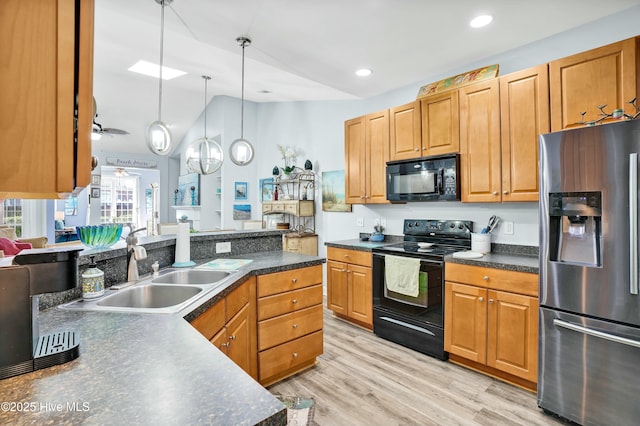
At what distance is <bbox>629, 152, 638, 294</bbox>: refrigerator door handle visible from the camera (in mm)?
1653

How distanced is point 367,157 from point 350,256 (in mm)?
1131

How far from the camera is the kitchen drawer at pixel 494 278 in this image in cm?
219

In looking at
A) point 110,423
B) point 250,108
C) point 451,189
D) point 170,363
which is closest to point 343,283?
point 451,189

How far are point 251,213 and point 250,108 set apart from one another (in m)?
2.01

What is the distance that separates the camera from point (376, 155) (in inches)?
140

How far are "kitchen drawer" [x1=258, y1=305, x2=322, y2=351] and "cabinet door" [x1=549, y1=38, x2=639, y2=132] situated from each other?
2235mm

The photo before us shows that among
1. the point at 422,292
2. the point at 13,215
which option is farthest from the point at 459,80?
the point at 13,215

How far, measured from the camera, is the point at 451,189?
2.90 metres

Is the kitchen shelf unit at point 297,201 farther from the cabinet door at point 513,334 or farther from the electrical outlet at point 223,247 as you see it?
the cabinet door at point 513,334

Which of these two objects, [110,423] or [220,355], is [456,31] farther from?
[110,423]

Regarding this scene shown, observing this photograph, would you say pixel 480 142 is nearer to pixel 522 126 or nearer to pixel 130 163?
pixel 522 126

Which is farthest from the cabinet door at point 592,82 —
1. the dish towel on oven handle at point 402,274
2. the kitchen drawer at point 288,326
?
→ the kitchen drawer at point 288,326

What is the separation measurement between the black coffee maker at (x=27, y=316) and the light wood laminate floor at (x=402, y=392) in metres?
1.56

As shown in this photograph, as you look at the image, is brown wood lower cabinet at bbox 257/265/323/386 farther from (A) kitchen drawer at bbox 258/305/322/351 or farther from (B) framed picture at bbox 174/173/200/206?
(B) framed picture at bbox 174/173/200/206
